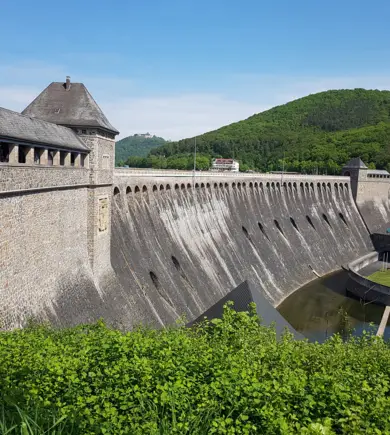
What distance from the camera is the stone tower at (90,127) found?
24.2 m

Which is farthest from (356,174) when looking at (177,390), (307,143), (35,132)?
(307,143)

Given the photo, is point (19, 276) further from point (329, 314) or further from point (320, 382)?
point (329, 314)

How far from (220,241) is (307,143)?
10872 cm

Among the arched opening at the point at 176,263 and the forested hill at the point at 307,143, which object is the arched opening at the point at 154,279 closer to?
the arched opening at the point at 176,263

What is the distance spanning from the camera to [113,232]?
1109 inches

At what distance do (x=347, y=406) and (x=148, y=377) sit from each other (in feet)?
14.3

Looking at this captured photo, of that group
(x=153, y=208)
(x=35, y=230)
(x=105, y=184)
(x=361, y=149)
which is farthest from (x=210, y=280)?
(x=361, y=149)

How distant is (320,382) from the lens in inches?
416

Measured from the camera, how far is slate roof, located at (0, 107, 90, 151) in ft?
58.5

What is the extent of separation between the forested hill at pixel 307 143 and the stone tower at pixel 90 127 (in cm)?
9062

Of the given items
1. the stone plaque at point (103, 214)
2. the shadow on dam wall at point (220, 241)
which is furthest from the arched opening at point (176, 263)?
the stone plaque at point (103, 214)

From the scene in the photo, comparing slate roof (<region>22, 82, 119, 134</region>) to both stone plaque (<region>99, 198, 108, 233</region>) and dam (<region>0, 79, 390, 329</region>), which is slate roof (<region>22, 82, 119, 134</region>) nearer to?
dam (<region>0, 79, 390, 329</region>)

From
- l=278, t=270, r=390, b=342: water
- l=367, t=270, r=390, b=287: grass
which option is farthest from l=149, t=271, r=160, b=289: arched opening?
l=367, t=270, r=390, b=287: grass

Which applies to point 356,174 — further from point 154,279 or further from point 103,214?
point 103,214
